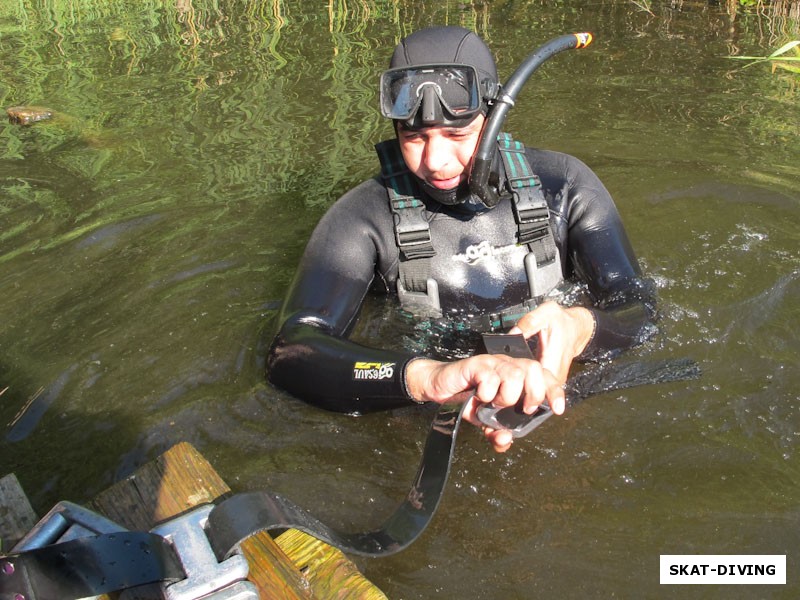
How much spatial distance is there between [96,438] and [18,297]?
49.9 inches

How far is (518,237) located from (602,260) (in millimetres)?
322

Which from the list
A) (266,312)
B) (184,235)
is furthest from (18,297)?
(266,312)

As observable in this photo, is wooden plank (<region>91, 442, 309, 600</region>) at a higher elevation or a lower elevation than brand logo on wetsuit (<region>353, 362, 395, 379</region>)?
lower

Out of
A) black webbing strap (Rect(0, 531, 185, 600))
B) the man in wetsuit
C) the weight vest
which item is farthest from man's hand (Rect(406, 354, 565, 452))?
black webbing strap (Rect(0, 531, 185, 600))

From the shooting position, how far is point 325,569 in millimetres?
1931

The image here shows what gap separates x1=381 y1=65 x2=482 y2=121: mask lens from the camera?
108 inches

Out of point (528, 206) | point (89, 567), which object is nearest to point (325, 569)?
point (89, 567)

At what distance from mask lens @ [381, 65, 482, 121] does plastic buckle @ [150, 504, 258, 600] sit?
1555 mm

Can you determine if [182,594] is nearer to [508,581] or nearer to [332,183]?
[508,581]

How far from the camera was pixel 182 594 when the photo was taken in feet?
5.52

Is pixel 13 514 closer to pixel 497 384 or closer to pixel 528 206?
pixel 497 384

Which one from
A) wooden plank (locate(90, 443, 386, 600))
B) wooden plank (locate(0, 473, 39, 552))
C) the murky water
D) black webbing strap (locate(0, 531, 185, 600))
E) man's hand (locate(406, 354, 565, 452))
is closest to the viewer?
black webbing strap (locate(0, 531, 185, 600))

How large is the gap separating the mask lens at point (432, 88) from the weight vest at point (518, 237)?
346mm

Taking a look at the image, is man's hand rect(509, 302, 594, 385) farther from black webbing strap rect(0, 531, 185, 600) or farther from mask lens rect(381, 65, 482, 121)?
black webbing strap rect(0, 531, 185, 600)
